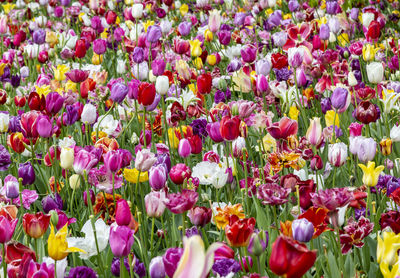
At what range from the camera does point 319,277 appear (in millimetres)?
1794

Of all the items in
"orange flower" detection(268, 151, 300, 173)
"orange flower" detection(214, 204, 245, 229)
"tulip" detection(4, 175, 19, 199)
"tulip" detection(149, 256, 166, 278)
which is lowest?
"tulip" detection(4, 175, 19, 199)

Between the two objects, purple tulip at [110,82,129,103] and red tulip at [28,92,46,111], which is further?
purple tulip at [110,82,129,103]

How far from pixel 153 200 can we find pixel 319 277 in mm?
537

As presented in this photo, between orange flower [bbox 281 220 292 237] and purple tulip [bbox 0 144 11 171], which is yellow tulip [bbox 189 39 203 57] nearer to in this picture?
purple tulip [bbox 0 144 11 171]

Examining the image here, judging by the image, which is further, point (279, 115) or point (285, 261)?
point (279, 115)

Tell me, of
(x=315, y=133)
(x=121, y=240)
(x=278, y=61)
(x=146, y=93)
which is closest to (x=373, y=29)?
(x=278, y=61)

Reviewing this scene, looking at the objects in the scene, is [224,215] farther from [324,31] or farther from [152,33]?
[324,31]

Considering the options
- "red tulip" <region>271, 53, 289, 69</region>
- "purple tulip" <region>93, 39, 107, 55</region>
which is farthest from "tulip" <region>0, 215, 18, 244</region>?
"purple tulip" <region>93, 39, 107, 55</region>

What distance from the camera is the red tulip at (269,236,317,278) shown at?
44.4 inches

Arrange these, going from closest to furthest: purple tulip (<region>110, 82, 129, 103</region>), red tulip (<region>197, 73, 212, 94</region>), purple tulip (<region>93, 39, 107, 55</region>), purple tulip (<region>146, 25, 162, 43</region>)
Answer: purple tulip (<region>110, 82, 129, 103</region>), red tulip (<region>197, 73, 212, 94</region>), purple tulip (<region>146, 25, 162, 43</region>), purple tulip (<region>93, 39, 107, 55</region>)

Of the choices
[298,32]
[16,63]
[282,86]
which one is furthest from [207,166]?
[16,63]

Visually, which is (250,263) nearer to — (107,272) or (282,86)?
(107,272)

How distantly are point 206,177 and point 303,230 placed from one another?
86cm

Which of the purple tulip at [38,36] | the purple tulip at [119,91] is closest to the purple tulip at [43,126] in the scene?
the purple tulip at [119,91]
